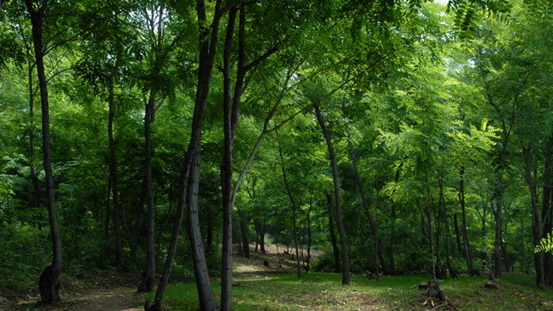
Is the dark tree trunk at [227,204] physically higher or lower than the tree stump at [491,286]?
higher

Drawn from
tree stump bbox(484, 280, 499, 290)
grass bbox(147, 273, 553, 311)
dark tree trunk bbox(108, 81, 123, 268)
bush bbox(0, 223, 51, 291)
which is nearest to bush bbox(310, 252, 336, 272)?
grass bbox(147, 273, 553, 311)

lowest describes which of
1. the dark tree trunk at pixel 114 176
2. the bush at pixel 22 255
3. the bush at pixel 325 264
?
the bush at pixel 325 264

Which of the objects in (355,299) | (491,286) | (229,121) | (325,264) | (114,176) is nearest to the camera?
(229,121)

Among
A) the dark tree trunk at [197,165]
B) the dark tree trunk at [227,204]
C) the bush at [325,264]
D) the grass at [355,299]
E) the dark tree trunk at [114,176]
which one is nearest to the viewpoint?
the dark tree trunk at [227,204]

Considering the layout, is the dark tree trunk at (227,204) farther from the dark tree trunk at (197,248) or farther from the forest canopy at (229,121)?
the dark tree trunk at (197,248)

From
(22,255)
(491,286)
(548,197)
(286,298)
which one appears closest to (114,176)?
(22,255)

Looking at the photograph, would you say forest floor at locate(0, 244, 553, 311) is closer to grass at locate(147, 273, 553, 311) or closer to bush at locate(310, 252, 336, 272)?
grass at locate(147, 273, 553, 311)

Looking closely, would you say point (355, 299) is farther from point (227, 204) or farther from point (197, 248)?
point (227, 204)

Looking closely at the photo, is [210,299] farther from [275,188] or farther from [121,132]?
[275,188]

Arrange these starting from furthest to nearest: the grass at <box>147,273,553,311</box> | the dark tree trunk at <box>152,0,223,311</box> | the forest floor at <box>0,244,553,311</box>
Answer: the grass at <box>147,273,553,311</box>
the forest floor at <box>0,244,553,311</box>
the dark tree trunk at <box>152,0,223,311</box>

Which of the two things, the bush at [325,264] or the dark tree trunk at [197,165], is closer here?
the dark tree trunk at [197,165]

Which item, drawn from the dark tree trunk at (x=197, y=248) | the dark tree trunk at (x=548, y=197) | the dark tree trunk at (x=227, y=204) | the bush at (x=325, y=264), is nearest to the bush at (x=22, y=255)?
the dark tree trunk at (x=197, y=248)

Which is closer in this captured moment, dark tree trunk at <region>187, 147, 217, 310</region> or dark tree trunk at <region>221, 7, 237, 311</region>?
dark tree trunk at <region>221, 7, 237, 311</region>

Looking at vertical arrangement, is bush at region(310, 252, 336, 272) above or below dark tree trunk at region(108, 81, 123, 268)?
below
